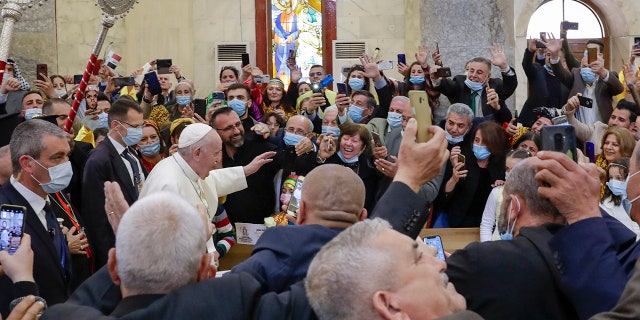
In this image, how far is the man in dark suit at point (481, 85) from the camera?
9.21m

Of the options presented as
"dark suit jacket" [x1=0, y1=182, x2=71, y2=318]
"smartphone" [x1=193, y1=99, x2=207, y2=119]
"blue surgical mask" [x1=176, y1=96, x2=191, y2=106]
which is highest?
"blue surgical mask" [x1=176, y1=96, x2=191, y2=106]

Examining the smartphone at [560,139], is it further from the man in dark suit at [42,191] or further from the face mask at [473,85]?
the face mask at [473,85]

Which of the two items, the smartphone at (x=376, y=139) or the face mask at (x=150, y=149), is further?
the smartphone at (x=376, y=139)

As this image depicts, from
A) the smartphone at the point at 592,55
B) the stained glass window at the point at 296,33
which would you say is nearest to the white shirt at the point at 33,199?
the smartphone at the point at 592,55

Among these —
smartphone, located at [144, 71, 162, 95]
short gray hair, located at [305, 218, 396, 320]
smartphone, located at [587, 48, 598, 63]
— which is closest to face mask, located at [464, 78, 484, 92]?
smartphone, located at [587, 48, 598, 63]

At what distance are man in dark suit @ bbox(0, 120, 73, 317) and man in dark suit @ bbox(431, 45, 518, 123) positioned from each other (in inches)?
193

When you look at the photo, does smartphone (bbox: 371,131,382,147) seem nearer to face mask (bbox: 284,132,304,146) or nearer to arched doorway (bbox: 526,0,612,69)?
Answer: face mask (bbox: 284,132,304,146)

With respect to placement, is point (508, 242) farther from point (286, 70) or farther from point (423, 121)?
point (286, 70)

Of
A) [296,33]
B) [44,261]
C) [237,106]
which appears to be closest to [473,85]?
[237,106]

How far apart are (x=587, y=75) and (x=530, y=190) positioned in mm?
6972

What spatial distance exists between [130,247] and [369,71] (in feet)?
24.2

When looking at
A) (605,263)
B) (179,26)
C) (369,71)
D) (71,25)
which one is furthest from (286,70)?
(605,263)

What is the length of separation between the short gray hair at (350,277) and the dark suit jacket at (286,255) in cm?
83

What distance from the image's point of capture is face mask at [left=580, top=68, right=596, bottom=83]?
9977mm
